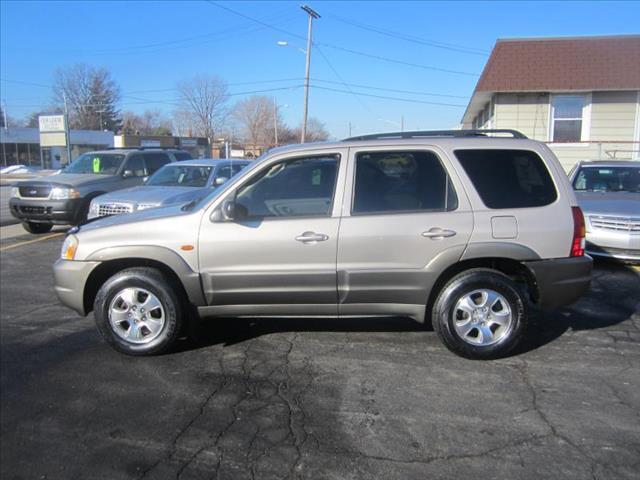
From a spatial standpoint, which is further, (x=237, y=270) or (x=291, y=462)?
(x=237, y=270)

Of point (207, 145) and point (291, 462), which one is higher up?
point (207, 145)

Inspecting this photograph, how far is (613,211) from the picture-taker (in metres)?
7.38

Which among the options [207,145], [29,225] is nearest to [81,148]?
[207,145]

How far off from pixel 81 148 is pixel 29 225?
5395cm

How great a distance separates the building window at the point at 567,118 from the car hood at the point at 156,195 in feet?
38.3

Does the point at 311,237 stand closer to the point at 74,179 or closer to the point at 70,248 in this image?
the point at 70,248

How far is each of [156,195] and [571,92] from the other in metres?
12.7

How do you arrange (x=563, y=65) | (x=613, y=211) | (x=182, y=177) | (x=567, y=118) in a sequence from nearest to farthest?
(x=613, y=211), (x=182, y=177), (x=563, y=65), (x=567, y=118)

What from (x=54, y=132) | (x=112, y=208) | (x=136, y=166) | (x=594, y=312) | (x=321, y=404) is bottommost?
(x=321, y=404)

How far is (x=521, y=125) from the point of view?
16078 millimetres

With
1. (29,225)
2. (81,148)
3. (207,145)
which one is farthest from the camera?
(81,148)

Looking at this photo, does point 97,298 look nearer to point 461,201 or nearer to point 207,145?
point 461,201

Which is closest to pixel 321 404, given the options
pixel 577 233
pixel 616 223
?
pixel 577 233

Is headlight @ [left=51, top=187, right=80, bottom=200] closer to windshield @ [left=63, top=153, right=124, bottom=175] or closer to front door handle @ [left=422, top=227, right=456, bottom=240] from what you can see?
windshield @ [left=63, top=153, right=124, bottom=175]
